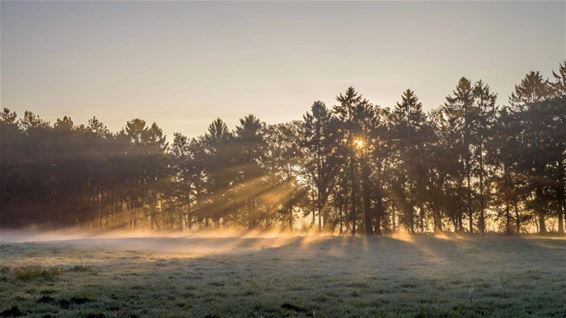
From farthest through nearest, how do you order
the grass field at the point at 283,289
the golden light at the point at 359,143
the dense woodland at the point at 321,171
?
the golden light at the point at 359,143
the dense woodland at the point at 321,171
the grass field at the point at 283,289

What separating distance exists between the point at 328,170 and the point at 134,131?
47.1 metres

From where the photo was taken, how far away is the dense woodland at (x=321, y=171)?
198 feet

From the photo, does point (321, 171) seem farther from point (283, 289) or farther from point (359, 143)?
point (283, 289)

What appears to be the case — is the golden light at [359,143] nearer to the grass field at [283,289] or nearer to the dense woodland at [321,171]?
the dense woodland at [321,171]

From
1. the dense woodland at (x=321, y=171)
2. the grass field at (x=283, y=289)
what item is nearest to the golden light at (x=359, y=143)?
the dense woodland at (x=321, y=171)

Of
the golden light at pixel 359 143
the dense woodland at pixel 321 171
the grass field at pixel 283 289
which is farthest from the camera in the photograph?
the golden light at pixel 359 143

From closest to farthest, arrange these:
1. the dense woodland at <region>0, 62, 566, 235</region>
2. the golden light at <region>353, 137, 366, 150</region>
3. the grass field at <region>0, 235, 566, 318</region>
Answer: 1. the grass field at <region>0, 235, 566, 318</region>
2. the dense woodland at <region>0, 62, 566, 235</region>
3. the golden light at <region>353, 137, 366, 150</region>

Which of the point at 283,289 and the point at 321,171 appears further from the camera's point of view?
the point at 321,171

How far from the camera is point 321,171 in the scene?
7288 centimetres

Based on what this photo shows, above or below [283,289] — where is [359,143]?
above

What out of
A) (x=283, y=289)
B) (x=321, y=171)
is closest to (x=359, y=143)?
(x=321, y=171)

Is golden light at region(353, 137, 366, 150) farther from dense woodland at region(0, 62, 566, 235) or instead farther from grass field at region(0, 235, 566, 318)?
grass field at region(0, 235, 566, 318)

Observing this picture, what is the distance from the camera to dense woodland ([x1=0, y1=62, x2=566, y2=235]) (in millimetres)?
60344

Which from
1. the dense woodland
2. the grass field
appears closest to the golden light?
the dense woodland
